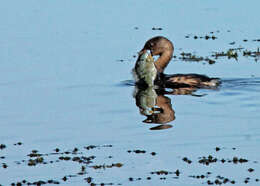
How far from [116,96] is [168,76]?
1553 millimetres

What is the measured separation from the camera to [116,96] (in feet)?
57.8

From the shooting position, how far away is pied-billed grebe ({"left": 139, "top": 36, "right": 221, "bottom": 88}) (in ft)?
58.7

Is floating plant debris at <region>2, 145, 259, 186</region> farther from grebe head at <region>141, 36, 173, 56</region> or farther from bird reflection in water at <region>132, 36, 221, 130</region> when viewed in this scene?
grebe head at <region>141, 36, 173, 56</region>

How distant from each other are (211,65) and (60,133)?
22.2ft

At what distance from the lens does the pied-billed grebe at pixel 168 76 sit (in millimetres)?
17891

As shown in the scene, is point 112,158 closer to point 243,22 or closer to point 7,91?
point 7,91

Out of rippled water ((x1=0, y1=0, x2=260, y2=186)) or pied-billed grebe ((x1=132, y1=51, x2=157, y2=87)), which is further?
pied-billed grebe ((x1=132, y1=51, x2=157, y2=87))

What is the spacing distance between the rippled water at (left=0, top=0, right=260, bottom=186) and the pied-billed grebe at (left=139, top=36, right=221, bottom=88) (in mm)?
232

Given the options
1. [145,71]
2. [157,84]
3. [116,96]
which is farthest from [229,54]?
[116,96]

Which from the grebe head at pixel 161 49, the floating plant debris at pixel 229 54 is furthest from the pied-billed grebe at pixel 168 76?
the floating plant debris at pixel 229 54

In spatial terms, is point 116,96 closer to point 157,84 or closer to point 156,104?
point 156,104

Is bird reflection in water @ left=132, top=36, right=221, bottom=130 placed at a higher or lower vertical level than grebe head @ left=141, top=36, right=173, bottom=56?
lower

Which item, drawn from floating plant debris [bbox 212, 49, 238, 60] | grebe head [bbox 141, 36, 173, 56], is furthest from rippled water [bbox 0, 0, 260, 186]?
grebe head [bbox 141, 36, 173, 56]

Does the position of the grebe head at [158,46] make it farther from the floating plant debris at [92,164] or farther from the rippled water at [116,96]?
the floating plant debris at [92,164]
